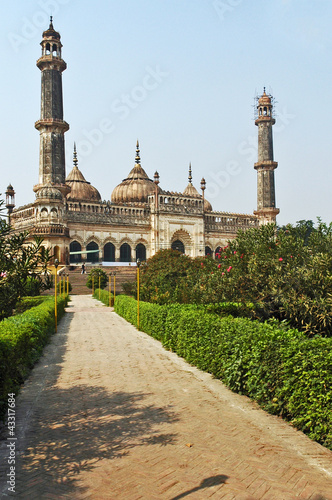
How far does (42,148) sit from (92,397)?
119ft

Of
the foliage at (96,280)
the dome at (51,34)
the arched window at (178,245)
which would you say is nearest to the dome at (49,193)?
the foliage at (96,280)

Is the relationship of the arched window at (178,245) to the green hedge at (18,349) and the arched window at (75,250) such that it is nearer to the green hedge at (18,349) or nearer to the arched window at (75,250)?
the arched window at (75,250)

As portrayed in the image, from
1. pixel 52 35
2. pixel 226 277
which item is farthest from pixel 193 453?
pixel 52 35

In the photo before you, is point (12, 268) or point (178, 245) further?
point (178, 245)

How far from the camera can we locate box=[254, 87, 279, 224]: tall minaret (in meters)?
56.6

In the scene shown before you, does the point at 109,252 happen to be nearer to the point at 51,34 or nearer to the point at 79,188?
the point at 79,188

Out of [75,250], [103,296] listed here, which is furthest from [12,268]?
[75,250]

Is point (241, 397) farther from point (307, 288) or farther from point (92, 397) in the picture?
point (307, 288)

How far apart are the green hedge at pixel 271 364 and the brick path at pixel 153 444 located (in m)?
0.24

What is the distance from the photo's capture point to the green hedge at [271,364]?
219 inches

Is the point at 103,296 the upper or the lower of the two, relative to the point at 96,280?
lower

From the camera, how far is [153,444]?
5.49m

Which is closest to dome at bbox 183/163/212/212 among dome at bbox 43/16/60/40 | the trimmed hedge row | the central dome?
the central dome

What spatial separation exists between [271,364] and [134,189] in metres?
48.9
